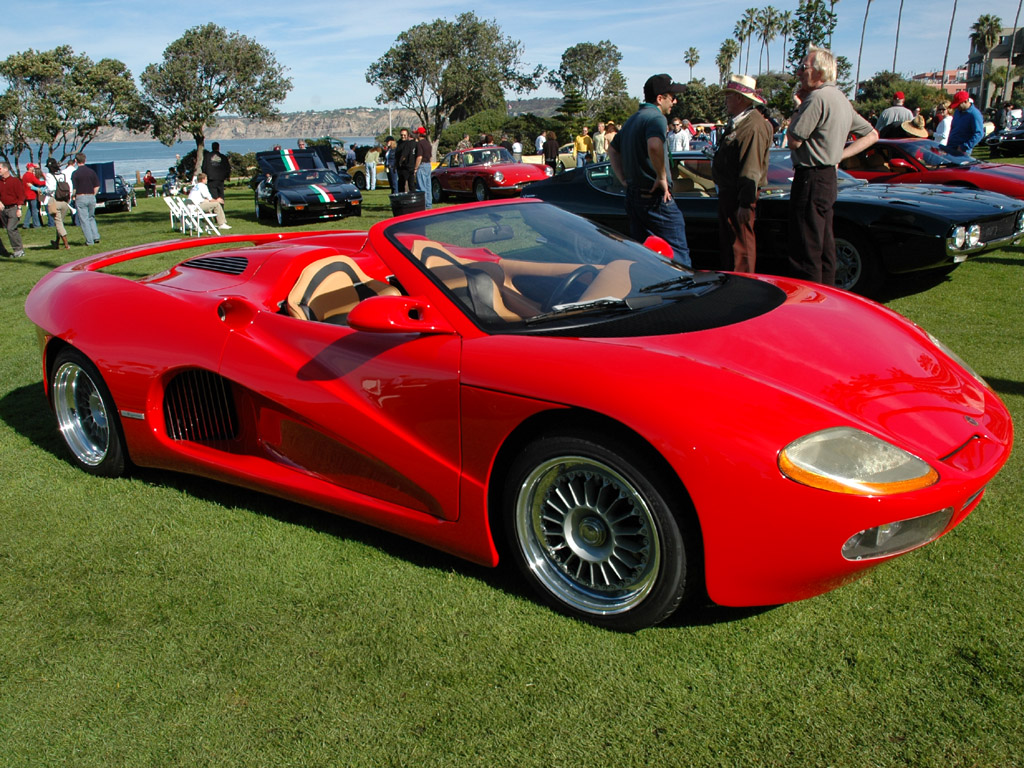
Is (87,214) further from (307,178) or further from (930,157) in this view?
(930,157)

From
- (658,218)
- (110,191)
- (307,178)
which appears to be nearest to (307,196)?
(307,178)

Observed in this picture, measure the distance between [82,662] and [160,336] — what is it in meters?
1.37

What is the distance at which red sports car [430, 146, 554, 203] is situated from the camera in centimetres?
1825

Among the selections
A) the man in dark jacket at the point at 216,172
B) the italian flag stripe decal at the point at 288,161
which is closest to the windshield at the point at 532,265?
the man in dark jacket at the point at 216,172

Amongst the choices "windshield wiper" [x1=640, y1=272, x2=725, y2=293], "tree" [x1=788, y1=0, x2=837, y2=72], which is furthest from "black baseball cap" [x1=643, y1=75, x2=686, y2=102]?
"tree" [x1=788, y1=0, x2=837, y2=72]

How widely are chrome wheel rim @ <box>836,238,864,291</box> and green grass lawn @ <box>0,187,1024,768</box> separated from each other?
134 inches

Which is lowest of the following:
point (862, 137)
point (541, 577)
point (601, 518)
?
point (541, 577)

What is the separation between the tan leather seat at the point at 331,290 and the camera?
3246mm

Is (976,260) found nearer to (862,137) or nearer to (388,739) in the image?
(862,137)

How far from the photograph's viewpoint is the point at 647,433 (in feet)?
6.86

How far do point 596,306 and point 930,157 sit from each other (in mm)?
7963

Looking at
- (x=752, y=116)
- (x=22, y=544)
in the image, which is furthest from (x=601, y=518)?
(x=752, y=116)

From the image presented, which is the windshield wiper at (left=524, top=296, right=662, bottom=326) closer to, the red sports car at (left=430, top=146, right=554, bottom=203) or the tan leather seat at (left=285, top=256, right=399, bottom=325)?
the tan leather seat at (left=285, top=256, right=399, bottom=325)

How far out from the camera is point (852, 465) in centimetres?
199
